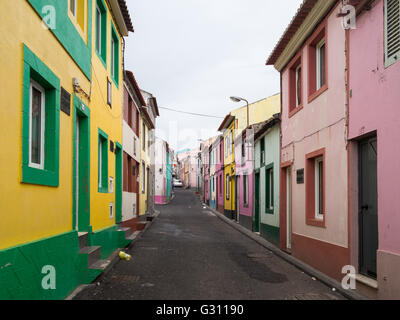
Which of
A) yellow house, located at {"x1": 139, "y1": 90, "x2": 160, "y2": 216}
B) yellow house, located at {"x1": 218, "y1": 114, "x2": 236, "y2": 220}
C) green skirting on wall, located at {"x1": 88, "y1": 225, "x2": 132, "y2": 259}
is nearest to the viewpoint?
green skirting on wall, located at {"x1": 88, "y1": 225, "x2": 132, "y2": 259}

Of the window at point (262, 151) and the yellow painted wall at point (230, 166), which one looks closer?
the window at point (262, 151)

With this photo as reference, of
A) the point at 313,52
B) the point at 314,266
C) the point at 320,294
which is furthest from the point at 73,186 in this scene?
the point at 313,52

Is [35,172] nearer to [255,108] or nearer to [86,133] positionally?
[86,133]

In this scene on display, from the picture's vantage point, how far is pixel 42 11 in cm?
503

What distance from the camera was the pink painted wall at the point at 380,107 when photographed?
5.38 meters

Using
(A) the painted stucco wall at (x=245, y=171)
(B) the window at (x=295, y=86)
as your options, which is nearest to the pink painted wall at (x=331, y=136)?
(B) the window at (x=295, y=86)

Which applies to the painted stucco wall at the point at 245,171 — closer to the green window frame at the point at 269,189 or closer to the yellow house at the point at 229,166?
the yellow house at the point at 229,166

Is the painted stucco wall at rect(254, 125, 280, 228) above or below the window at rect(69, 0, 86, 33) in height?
below

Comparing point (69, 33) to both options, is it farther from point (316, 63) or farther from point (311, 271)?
point (311, 271)

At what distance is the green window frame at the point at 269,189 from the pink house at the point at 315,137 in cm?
192

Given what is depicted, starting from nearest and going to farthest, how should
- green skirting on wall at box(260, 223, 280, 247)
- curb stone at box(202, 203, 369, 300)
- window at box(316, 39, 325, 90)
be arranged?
curb stone at box(202, 203, 369, 300) < window at box(316, 39, 325, 90) < green skirting on wall at box(260, 223, 280, 247)

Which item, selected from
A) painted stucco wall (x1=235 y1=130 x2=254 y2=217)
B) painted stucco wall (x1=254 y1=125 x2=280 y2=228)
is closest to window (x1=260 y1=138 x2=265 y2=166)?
painted stucco wall (x1=254 y1=125 x2=280 y2=228)

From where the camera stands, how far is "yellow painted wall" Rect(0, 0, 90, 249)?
390cm

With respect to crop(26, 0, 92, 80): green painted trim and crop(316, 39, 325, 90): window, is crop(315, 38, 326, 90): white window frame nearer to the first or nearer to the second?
crop(316, 39, 325, 90): window
